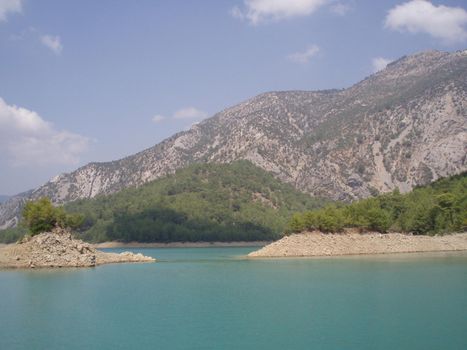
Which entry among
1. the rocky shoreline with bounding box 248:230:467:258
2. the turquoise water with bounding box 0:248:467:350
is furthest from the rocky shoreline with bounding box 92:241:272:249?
the turquoise water with bounding box 0:248:467:350

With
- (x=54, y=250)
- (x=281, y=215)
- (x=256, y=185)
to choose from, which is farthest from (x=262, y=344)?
(x=256, y=185)

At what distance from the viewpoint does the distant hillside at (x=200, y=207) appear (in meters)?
133

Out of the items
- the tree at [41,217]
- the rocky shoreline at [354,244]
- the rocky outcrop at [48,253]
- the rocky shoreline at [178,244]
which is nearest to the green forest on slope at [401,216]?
the rocky shoreline at [354,244]

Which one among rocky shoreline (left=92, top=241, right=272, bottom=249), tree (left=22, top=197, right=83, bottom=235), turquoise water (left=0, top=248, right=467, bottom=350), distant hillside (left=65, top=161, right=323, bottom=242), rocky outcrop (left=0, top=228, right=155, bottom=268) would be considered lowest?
turquoise water (left=0, top=248, right=467, bottom=350)

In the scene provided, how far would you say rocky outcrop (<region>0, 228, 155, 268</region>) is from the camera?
58.4m

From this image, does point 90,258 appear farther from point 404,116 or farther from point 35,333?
point 404,116

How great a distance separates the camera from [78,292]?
126 ft

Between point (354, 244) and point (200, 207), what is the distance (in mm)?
77703

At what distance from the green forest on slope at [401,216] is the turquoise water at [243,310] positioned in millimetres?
23953

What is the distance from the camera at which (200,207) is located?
146 m

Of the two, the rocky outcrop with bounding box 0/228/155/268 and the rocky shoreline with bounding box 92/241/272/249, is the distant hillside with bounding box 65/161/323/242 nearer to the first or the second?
the rocky shoreline with bounding box 92/241/272/249

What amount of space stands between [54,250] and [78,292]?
22189mm

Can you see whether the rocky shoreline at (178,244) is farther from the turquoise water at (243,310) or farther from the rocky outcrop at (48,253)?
the turquoise water at (243,310)

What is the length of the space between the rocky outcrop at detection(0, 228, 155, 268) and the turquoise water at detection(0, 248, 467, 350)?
32.0 feet
